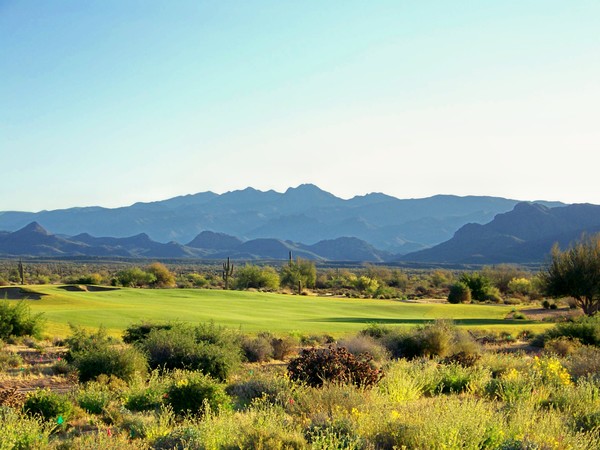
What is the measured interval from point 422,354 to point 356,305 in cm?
2755

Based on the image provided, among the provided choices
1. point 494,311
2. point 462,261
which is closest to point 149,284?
point 494,311

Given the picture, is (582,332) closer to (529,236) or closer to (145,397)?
(145,397)

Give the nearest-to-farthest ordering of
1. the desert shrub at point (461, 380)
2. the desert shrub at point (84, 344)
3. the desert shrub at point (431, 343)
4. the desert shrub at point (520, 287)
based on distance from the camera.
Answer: the desert shrub at point (461, 380), the desert shrub at point (84, 344), the desert shrub at point (431, 343), the desert shrub at point (520, 287)

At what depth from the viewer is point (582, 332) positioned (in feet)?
86.3

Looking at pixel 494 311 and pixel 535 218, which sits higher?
pixel 535 218

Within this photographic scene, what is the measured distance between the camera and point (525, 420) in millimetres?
9758

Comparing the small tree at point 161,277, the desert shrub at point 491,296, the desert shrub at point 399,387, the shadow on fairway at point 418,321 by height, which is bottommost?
the desert shrub at point 491,296

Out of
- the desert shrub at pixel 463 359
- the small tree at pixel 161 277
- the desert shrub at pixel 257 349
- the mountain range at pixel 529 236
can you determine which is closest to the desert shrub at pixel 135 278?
the small tree at pixel 161 277

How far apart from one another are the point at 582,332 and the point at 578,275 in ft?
39.7

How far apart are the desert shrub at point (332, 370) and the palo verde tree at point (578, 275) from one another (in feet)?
83.7

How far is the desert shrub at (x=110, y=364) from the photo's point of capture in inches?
655

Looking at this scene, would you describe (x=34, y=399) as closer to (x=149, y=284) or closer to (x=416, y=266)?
(x=149, y=284)

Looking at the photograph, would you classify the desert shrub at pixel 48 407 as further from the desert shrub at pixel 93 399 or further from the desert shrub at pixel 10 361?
the desert shrub at pixel 10 361

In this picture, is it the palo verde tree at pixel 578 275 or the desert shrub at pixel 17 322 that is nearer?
the desert shrub at pixel 17 322
